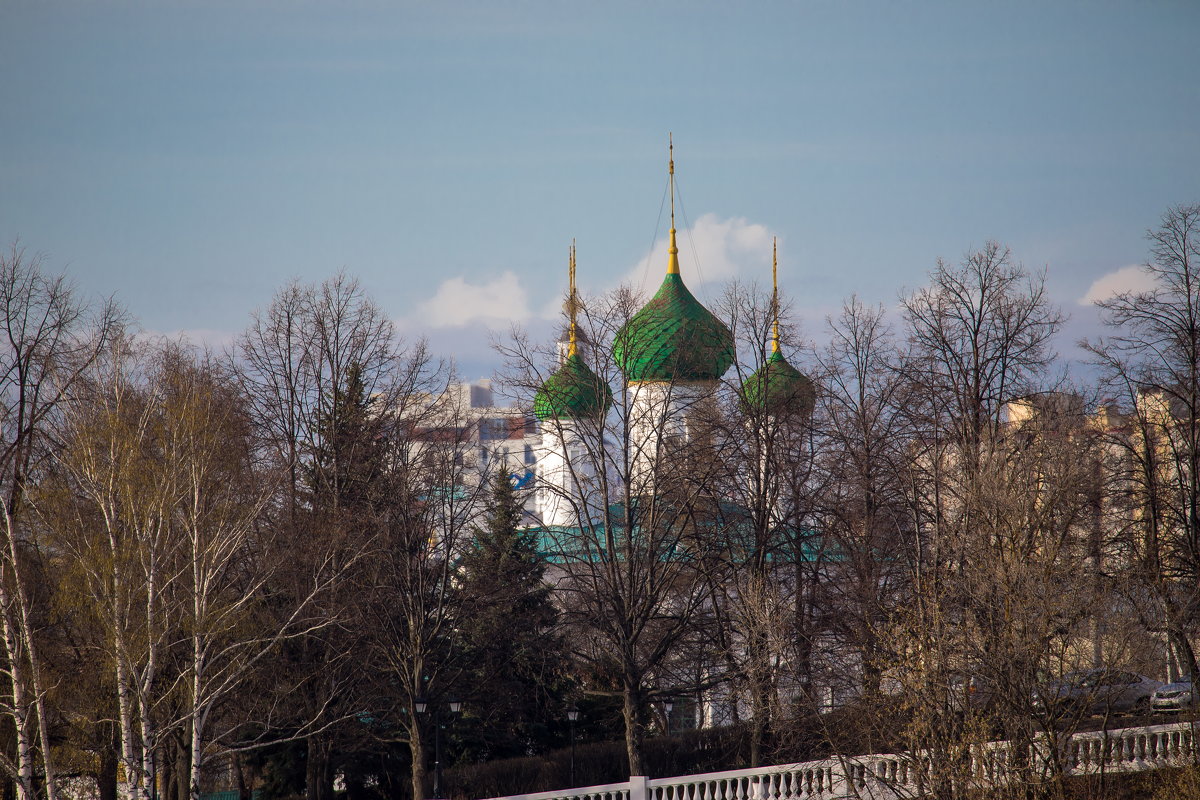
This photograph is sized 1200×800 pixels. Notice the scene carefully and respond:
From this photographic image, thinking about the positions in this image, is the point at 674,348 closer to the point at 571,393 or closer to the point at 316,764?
the point at 571,393

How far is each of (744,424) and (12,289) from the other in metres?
13.8

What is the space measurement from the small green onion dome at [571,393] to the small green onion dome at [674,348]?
668 mm

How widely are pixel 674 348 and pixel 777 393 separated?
2.61 metres

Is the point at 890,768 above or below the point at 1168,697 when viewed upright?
above

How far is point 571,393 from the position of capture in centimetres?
2373

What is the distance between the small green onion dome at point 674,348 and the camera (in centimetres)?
2305

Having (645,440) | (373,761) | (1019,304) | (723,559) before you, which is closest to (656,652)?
(723,559)

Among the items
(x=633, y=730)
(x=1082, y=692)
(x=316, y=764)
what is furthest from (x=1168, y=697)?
(x=316, y=764)

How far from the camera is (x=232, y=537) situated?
60.2ft

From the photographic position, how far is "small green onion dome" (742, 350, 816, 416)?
2450cm

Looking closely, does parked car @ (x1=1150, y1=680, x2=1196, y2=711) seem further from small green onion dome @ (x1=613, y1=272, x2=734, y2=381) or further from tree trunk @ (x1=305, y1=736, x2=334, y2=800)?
tree trunk @ (x1=305, y1=736, x2=334, y2=800)

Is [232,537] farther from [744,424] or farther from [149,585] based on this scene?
[744,424]

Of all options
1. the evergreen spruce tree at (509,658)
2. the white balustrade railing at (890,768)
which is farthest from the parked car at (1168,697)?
the evergreen spruce tree at (509,658)

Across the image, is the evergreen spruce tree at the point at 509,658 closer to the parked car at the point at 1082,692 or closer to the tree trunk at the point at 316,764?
the tree trunk at the point at 316,764
